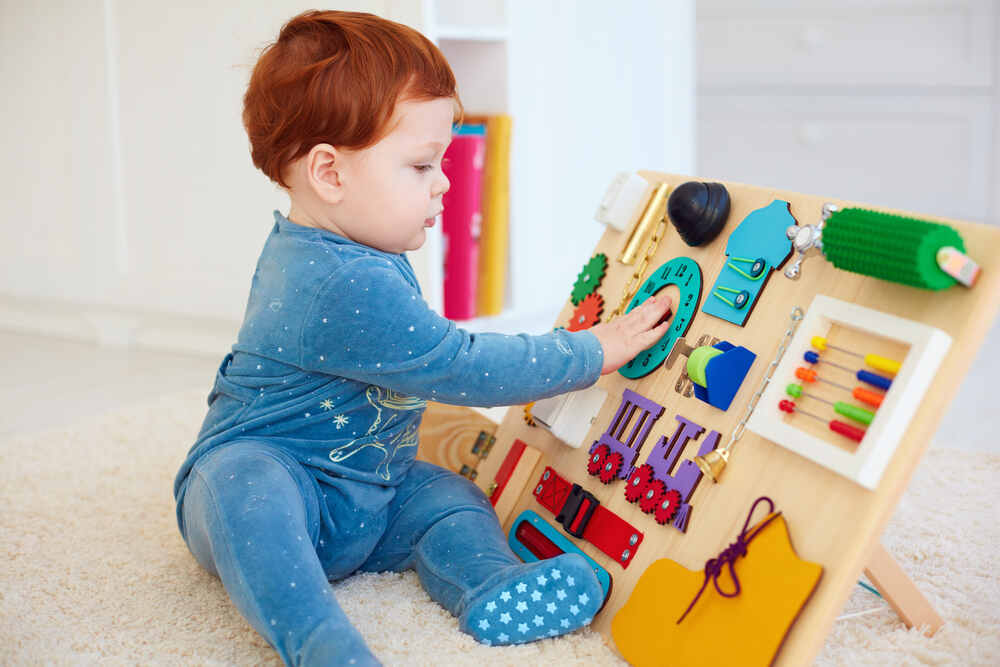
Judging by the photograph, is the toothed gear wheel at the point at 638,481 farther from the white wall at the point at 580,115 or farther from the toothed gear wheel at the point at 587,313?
the white wall at the point at 580,115

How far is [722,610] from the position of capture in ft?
2.32

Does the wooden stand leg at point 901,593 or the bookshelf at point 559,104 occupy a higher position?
the bookshelf at point 559,104

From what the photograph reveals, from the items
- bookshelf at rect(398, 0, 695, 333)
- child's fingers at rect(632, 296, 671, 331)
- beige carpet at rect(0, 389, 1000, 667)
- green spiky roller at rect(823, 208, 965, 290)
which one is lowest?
beige carpet at rect(0, 389, 1000, 667)

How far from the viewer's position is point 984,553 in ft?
3.15

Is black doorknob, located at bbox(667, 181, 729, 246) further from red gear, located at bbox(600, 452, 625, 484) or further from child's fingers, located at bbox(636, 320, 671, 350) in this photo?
red gear, located at bbox(600, 452, 625, 484)

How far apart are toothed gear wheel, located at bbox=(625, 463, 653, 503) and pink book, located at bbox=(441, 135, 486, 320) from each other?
2.80 ft

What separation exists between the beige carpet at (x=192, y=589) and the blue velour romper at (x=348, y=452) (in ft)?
0.13

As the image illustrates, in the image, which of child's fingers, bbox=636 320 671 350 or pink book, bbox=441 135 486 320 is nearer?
child's fingers, bbox=636 320 671 350

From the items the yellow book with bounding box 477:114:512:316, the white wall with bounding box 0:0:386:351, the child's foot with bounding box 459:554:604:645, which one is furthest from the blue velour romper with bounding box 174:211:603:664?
the white wall with bounding box 0:0:386:351

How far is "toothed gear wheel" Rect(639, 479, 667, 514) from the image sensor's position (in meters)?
0.81

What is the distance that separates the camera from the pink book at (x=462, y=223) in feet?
5.29

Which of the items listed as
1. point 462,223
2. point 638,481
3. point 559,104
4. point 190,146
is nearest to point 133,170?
point 190,146

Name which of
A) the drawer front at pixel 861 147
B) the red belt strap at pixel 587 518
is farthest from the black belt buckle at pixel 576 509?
the drawer front at pixel 861 147

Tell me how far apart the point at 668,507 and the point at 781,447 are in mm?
114
